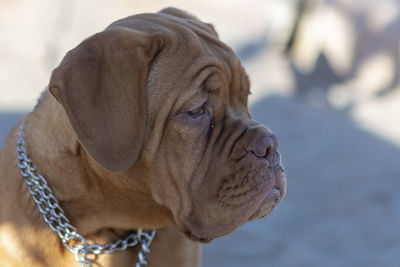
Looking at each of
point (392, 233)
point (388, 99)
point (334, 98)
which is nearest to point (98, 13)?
point (334, 98)

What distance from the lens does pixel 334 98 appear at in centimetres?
804

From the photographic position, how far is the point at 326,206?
5.16 metres

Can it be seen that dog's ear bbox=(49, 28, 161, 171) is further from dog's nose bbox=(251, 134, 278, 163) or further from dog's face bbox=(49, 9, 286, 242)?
dog's nose bbox=(251, 134, 278, 163)

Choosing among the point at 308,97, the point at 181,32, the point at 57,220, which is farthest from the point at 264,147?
the point at 308,97

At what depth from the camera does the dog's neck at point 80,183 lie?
2283 millimetres

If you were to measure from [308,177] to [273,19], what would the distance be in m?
4.06

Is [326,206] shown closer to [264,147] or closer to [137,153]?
[264,147]

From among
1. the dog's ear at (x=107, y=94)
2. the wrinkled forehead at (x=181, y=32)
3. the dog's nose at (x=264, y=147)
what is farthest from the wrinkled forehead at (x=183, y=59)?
the dog's nose at (x=264, y=147)

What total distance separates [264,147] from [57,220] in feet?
2.69

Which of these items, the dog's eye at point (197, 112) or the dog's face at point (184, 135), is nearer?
the dog's face at point (184, 135)

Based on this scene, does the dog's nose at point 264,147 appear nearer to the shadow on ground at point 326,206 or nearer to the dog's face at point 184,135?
the dog's face at point 184,135

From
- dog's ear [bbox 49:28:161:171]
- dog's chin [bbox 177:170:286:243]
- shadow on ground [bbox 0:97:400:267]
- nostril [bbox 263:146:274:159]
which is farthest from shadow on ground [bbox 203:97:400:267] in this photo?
dog's ear [bbox 49:28:161:171]

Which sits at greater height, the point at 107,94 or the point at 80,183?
the point at 107,94

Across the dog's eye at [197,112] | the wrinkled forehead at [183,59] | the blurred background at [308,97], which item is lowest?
the blurred background at [308,97]
